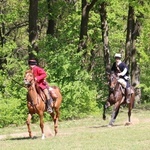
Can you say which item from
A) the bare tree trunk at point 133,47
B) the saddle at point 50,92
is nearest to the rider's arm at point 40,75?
the saddle at point 50,92

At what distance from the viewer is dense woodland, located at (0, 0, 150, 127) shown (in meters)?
27.3

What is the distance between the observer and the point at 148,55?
3319 cm

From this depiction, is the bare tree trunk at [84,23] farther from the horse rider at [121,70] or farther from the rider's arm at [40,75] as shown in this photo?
the rider's arm at [40,75]

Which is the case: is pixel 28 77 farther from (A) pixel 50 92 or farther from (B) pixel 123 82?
(B) pixel 123 82

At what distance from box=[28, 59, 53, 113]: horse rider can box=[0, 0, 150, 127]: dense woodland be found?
319cm

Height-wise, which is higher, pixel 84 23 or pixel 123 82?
pixel 84 23

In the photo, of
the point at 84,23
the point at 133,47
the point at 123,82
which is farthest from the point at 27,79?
the point at 133,47

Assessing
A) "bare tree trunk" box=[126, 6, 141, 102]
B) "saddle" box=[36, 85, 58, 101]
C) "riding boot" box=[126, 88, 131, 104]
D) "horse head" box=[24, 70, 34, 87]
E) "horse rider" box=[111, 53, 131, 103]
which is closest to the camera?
"horse head" box=[24, 70, 34, 87]

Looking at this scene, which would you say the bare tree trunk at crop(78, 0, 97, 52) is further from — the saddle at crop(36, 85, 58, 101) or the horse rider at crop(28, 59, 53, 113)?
the horse rider at crop(28, 59, 53, 113)

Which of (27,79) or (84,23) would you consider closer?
(27,79)

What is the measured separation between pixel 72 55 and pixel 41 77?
41.0 feet

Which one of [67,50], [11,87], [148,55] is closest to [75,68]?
[67,50]

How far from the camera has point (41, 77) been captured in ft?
55.5

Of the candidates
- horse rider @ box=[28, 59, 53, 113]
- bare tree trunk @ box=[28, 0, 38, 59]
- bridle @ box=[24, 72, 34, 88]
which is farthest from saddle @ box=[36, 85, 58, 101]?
bare tree trunk @ box=[28, 0, 38, 59]
